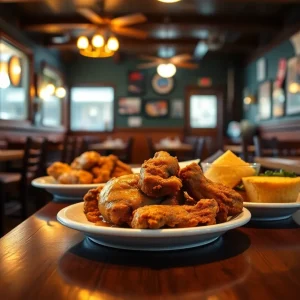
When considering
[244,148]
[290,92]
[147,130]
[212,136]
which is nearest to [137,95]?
[147,130]

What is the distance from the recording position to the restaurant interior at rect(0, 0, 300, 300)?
589mm

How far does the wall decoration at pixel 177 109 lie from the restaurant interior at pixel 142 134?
27mm

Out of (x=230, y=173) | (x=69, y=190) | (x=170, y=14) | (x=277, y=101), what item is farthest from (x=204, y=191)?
(x=277, y=101)

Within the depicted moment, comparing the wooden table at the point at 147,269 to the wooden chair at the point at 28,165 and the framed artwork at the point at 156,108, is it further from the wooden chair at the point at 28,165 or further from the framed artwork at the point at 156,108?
the framed artwork at the point at 156,108

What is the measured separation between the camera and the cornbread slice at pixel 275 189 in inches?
37.8

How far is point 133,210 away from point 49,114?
29.6ft

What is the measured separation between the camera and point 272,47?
8.00m

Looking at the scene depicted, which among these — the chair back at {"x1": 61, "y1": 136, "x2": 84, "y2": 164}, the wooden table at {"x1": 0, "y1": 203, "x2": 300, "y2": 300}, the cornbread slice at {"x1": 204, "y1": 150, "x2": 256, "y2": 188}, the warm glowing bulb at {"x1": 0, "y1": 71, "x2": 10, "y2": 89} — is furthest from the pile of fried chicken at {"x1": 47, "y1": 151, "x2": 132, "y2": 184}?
the warm glowing bulb at {"x1": 0, "y1": 71, "x2": 10, "y2": 89}

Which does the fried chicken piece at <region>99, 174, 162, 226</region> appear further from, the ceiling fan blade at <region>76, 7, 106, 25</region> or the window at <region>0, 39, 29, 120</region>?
the window at <region>0, 39, 29, 120</region>

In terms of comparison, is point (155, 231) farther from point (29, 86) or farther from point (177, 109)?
point (177, 109)

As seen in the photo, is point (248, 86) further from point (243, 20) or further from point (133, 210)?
point (133, 210)

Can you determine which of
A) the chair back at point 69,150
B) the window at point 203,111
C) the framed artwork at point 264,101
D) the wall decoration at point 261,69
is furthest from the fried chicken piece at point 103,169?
the window at point 203,111

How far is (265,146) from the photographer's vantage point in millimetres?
4027

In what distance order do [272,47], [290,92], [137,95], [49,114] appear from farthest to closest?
[137,95] < [49,114] < [272,47] < [290,92]
